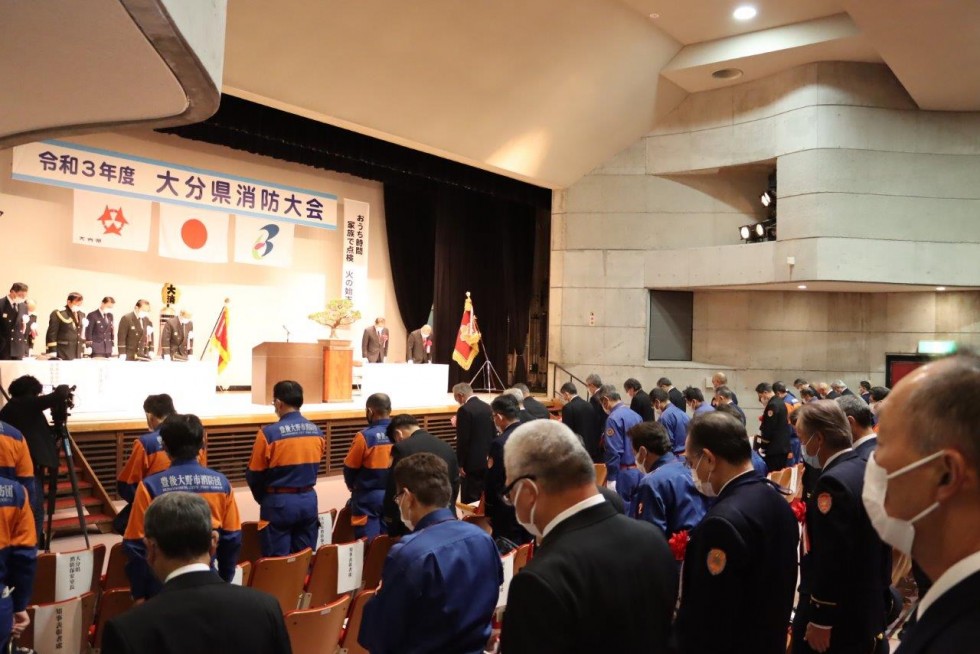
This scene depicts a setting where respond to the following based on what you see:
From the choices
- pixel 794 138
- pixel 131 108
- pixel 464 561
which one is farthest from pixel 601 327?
pixel 464 561

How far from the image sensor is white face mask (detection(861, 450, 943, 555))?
1045 mm

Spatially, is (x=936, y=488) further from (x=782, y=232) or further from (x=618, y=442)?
(x=782, y=232)

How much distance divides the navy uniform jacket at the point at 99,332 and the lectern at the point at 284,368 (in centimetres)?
182

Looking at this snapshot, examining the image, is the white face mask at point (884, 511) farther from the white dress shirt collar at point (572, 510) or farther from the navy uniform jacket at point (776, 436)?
the navy uniform jacket at point (776, 436)

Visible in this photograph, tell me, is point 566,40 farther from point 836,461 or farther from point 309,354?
point 836,461

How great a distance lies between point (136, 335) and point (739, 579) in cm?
930

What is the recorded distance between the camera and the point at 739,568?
2141 mm

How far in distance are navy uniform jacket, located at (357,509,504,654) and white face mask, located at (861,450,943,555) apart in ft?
3.95

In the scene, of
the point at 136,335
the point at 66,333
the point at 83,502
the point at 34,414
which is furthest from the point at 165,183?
the point at 34,414

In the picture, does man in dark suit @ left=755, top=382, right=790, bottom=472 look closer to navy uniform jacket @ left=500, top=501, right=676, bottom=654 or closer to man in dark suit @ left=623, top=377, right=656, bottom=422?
man in dark suit @ left=623, top=377, right=656, bottom=422

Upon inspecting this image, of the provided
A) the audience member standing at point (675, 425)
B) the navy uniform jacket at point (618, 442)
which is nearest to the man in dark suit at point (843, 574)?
the audience member standing at point (675, 425)

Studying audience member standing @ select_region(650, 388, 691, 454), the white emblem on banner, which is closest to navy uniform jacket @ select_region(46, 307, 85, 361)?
the white emblem on banner

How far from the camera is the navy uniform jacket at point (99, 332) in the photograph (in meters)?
9.70

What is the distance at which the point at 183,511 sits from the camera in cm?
185
